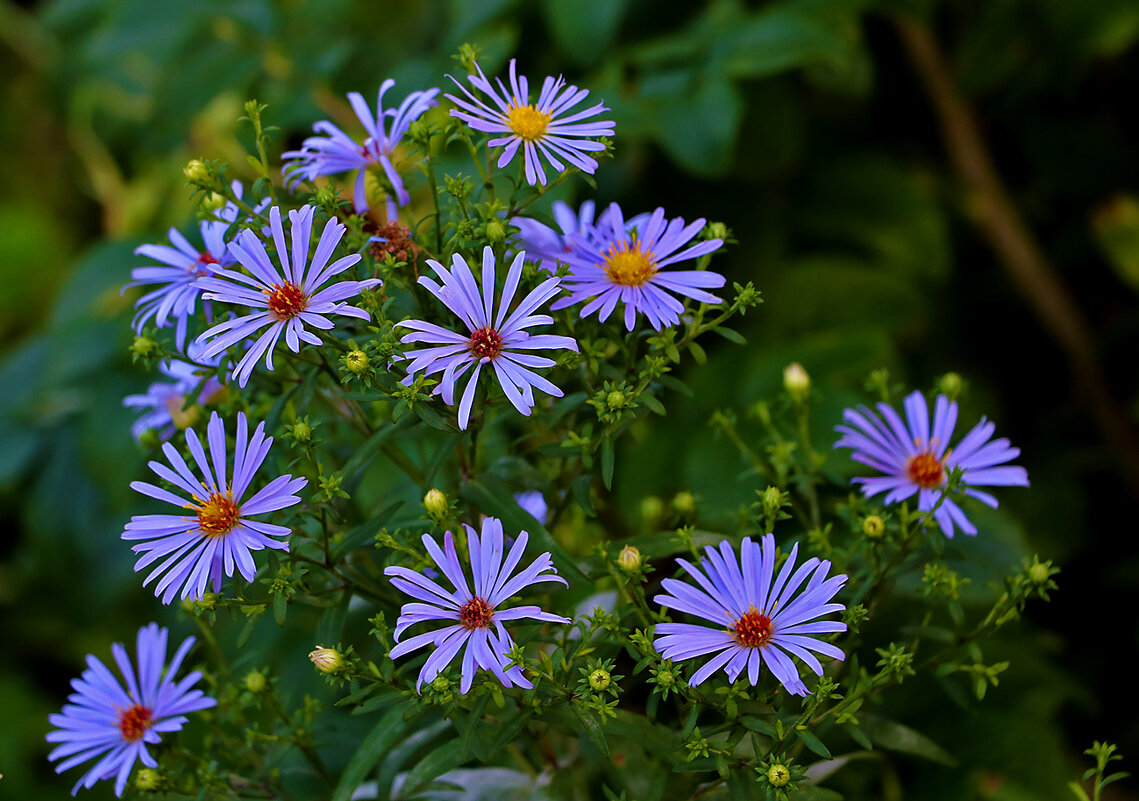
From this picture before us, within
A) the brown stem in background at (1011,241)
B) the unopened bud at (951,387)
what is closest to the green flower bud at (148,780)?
the unopened bud at (951,387)

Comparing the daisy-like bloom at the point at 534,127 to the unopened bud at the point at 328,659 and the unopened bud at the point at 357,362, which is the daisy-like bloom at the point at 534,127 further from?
the unopened bud at the point at 328,659

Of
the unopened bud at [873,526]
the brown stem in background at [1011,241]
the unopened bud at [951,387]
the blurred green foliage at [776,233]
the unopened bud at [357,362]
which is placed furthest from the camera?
the brown stem in background at [1011,241]

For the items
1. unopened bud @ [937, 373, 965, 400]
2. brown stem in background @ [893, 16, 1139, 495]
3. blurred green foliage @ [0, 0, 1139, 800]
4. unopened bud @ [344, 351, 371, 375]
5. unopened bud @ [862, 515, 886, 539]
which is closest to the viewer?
unopened bud @ [344, 351, 371, 375]

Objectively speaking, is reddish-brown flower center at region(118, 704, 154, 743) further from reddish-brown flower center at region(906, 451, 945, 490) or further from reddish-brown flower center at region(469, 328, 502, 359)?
reddish-brown flower center at region(906, 451, 945, 490)

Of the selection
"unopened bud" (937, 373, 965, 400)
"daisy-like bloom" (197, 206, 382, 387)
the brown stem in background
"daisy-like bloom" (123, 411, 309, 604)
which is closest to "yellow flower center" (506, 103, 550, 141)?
"daisy-like bloom" (197, 206, 382, 387)

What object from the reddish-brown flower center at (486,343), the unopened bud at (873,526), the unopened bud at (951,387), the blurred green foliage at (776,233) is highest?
the blurred green foliage at (776,233)

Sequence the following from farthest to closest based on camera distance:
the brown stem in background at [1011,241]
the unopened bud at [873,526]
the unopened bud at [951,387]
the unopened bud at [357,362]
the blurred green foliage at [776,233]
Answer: the brown stem in background at [1011,241] → the blurred green foliage at [776,233] → the unopened bud at [951,387] → the unopened bud at [873,526] → the unopened bud at [357,362]
